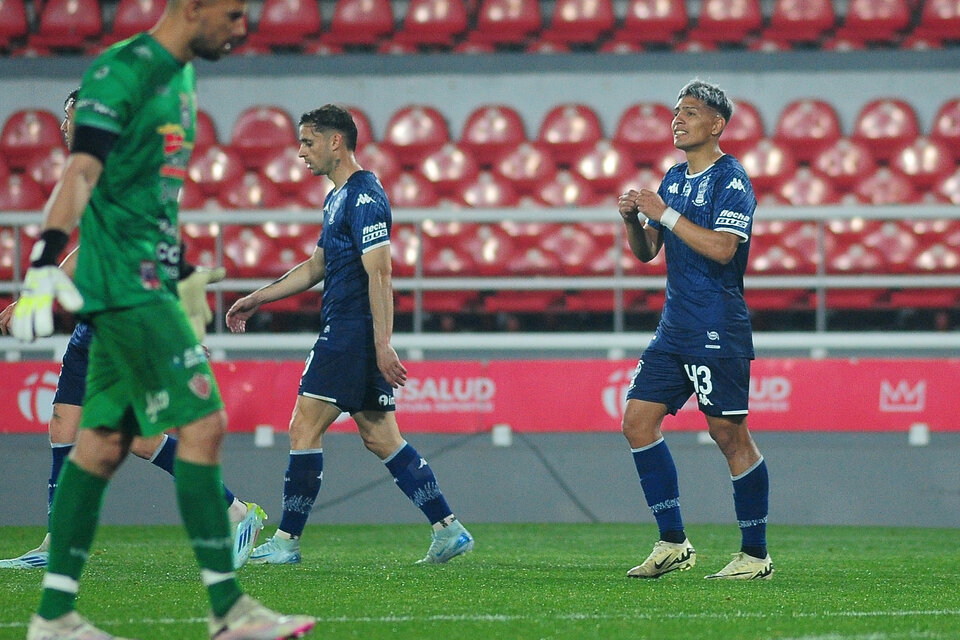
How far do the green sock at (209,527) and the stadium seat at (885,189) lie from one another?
8197mm

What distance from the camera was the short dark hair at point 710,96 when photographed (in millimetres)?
5414

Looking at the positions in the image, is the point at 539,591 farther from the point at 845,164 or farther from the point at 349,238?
the point at 845,164

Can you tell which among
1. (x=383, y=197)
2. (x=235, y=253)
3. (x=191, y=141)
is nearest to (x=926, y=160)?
(x=235, y=253)

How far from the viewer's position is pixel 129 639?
11.7ft

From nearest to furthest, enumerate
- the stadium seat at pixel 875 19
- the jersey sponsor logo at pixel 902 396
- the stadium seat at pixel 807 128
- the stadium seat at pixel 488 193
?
the jersey sponsor logo at pixel 902 396 → the stadium seat at pixel 488 193 → the stadium seat at pixel 807 128 → the stadium seat at pixel 875 19

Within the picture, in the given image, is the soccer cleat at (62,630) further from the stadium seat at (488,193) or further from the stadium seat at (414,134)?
the stadium seat at (414,134)

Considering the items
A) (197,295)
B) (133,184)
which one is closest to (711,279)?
(197,295)

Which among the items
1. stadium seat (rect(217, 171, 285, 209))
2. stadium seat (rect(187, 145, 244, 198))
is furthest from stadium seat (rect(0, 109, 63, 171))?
stadium seat (rect(217, 171, 285, 209))

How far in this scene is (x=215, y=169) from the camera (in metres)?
11.2

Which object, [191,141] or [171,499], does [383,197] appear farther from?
[171,499]

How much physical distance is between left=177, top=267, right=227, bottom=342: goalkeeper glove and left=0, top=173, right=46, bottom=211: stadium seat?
733 cm

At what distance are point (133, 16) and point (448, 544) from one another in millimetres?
8154

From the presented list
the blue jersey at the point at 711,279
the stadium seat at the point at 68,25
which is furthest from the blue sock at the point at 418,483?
the stadium seat at the point at 68,25

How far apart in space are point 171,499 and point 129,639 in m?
4.65
